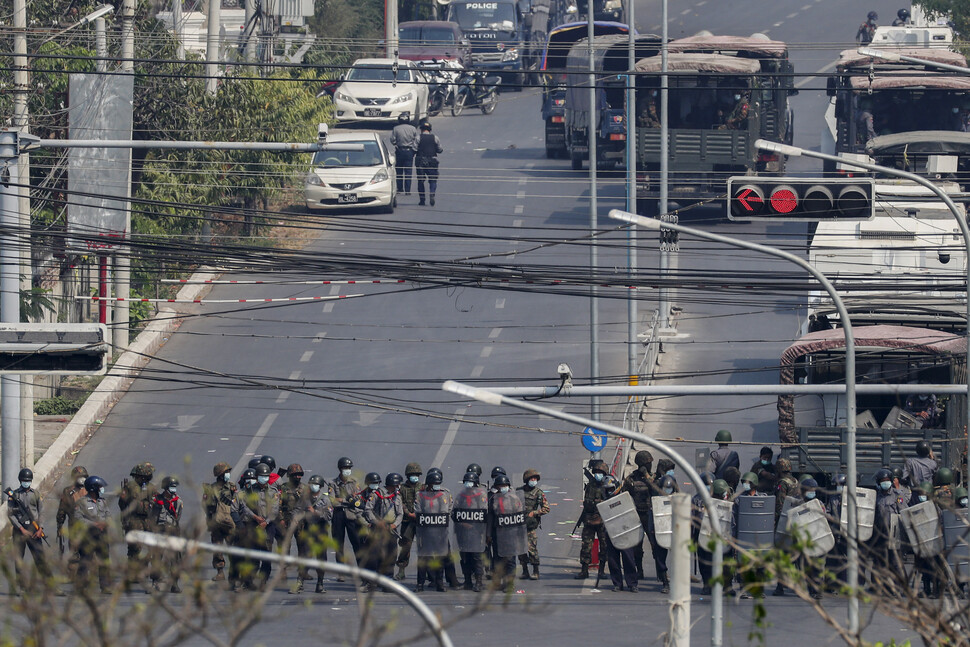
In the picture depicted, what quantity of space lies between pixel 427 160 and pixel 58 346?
17.0 metres

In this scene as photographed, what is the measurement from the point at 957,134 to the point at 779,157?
3.63m

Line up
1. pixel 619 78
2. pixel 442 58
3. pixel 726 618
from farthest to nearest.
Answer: pixel 442 58, pixel 619 78, pixel 726 618

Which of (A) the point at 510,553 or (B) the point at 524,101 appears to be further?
(B) the point at 524,101

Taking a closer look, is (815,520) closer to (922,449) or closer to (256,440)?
(922,449)

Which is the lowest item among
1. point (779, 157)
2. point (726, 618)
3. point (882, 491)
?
point (726, 618)

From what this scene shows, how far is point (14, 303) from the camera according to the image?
67.4 ft

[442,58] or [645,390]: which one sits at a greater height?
[442,58]

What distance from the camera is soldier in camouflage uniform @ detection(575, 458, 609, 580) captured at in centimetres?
1914

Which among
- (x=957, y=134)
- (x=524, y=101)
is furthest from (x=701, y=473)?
(x=524, y=101)

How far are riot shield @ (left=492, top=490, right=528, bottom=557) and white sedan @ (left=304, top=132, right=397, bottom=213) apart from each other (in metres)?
15.1

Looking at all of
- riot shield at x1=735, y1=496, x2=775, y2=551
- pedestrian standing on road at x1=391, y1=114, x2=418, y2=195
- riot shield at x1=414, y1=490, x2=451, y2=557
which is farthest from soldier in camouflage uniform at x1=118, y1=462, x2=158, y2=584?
pedestrian standing on road at x1=391, y1=114, x2=418, y2=195

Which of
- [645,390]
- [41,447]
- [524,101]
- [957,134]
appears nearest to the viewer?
[645,390]

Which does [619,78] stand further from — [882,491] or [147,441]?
[882,491]

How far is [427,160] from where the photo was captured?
33719 mm
